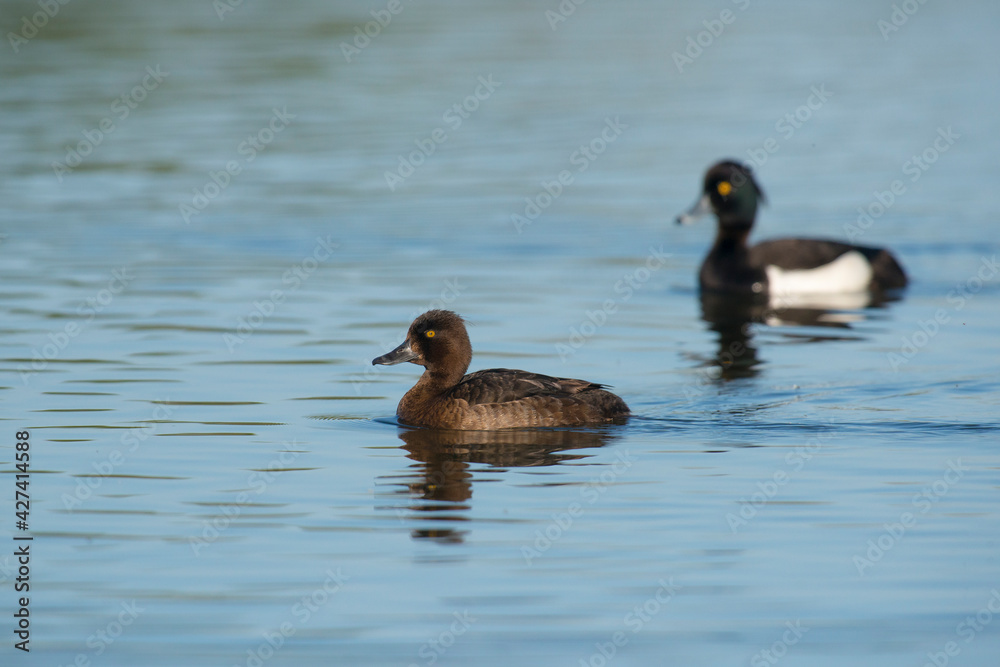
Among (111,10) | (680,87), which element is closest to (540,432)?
(680,87)

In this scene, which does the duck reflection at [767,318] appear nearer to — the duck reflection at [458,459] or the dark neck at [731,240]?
the dark neck at [731,240]

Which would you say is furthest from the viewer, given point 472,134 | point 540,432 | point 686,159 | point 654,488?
point 472,134

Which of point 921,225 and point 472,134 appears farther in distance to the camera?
point 472,134

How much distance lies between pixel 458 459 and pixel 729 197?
9.34 meters

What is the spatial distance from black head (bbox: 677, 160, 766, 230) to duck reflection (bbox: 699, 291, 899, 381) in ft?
4.72

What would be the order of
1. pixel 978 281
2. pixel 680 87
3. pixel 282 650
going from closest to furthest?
1. pixel 282 650
2. pixel 978 281
3. pixel 680 87

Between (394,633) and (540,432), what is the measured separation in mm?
3844

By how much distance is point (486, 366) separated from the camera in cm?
1277

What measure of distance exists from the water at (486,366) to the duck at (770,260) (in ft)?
2.14

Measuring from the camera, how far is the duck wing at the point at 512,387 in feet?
34.9

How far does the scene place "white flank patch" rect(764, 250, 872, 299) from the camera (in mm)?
17094

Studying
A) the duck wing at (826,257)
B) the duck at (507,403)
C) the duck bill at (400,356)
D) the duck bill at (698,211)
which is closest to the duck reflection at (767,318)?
the duck wing at (826,257)

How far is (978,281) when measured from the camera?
1695 cm

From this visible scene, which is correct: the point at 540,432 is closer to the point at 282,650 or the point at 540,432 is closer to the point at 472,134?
the point at 282,650
